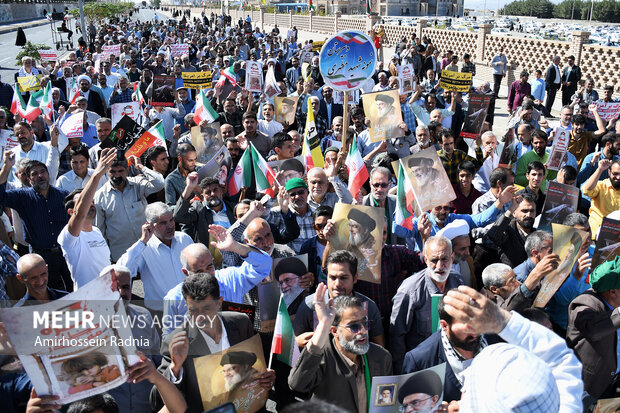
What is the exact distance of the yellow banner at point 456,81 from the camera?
34.5 feet

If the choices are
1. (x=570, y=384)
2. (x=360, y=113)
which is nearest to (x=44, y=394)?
(x=570, y=384)

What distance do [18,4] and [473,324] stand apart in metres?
90.3

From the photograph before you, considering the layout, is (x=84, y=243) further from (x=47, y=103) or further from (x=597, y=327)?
(x=47, y=103)

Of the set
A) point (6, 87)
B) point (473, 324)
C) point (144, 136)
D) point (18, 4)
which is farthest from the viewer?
point (18, 4)

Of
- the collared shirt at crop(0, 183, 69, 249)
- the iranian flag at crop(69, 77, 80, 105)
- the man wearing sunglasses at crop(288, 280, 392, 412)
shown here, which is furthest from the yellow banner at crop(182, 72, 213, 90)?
the man wearing sunglasses at crop(288, 280, 392, 412)

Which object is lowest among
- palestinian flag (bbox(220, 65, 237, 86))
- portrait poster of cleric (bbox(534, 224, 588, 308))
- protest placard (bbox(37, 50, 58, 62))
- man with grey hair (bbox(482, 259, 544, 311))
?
man with grey hair (bbox(482, 259, 544, 311))

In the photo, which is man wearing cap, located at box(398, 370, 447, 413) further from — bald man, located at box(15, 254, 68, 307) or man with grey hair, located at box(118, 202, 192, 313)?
bald man, located at box(15, 254, 68, 307)

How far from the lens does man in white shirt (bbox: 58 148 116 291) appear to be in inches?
168

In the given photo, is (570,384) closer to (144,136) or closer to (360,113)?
(144,136)

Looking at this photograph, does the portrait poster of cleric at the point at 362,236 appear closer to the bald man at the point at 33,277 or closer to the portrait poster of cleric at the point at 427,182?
the portrait poster of cleric at the point at 427,182

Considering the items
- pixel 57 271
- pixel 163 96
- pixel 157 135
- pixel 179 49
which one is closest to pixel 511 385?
pixel 57 271

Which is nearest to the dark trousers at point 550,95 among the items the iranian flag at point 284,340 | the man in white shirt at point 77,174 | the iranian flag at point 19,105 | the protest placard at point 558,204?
the protest placard at point 558,204

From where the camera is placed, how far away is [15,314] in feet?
8.11

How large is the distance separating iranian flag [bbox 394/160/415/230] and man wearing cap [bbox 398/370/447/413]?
222 centimetres
